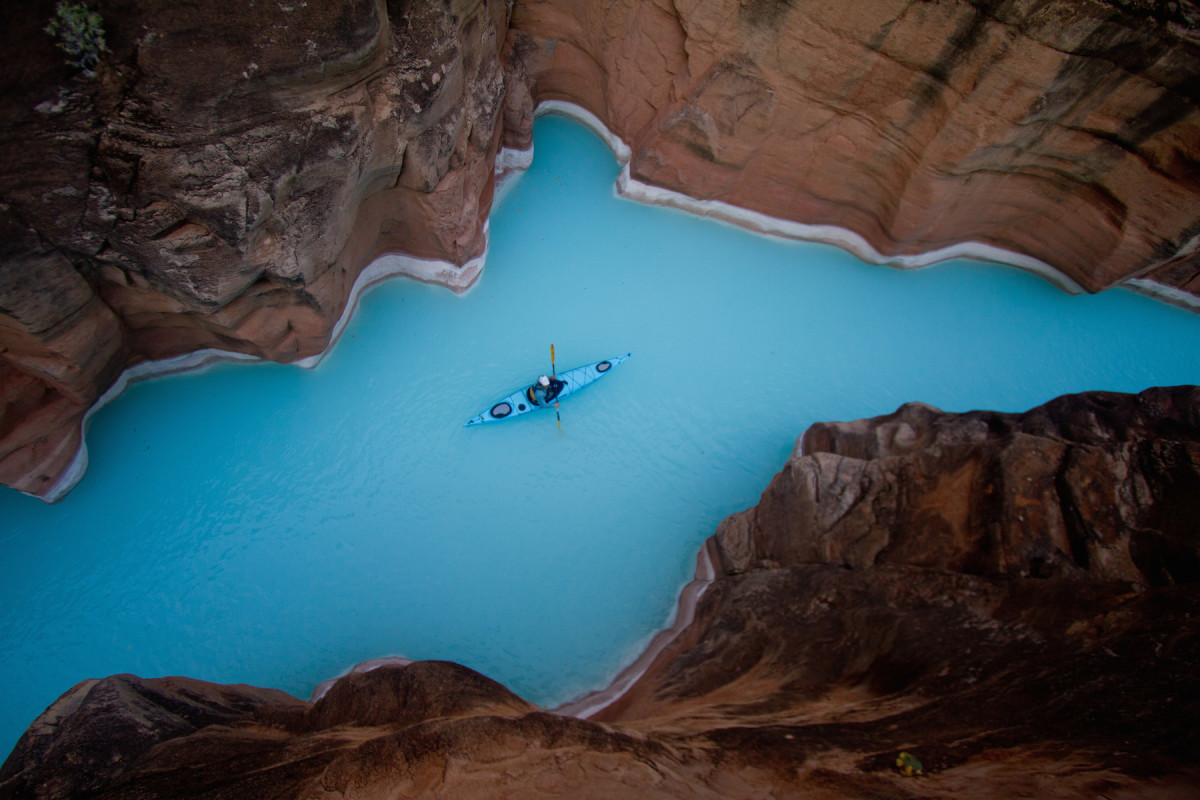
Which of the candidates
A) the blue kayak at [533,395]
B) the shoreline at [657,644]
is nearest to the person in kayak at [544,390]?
Result: the blue kayak at [533,395]

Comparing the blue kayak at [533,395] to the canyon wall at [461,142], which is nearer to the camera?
the canyon wall at [461,142]

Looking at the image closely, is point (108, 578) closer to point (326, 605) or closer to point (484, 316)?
point (326, 605)

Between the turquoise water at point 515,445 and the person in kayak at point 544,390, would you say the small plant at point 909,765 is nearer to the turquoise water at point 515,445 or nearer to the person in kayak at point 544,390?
the turquoise water at point 515,445

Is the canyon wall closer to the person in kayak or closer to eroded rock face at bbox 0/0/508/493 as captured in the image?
eroded rock face at bbox 0/0/508/493

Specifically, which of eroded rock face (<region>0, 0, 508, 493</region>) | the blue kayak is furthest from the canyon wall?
the blue kayak

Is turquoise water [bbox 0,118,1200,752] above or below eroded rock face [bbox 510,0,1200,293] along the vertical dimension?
below
